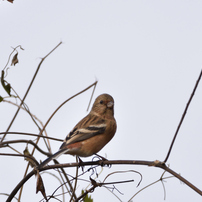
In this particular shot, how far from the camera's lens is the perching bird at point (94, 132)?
4.28 metres

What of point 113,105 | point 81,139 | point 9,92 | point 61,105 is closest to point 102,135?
point 81,139

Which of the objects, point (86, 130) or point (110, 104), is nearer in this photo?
point (86, 130)

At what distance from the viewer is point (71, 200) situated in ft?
9.98

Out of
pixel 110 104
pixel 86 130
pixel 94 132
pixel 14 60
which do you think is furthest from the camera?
pixel 110 104

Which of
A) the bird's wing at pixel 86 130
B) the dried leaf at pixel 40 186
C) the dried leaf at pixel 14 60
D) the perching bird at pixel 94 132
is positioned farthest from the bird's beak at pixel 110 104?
the dried leaf at pixel 40 186

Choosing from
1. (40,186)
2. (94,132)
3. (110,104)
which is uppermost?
(110,104)

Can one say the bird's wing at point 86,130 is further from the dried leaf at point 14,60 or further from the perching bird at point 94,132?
the dried leaf at point 14,60

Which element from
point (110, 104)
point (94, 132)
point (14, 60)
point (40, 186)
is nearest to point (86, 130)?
point (94, 132)

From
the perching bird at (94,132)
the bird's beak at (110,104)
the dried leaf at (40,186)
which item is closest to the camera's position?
the dried leaf at (40,186)

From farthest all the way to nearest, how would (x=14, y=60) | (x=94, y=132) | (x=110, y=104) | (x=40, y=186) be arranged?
(x=110, y=104) < (x=94, y=132) < (x=14, y=60) < (x=40, y=186)

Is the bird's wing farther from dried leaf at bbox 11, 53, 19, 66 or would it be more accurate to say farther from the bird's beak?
dried leaf at bbox 11, 53, 19, 66

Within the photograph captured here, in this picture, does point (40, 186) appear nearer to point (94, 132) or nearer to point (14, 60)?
point (14, 60)

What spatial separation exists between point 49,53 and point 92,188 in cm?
147

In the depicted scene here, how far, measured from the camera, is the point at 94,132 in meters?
4.49
